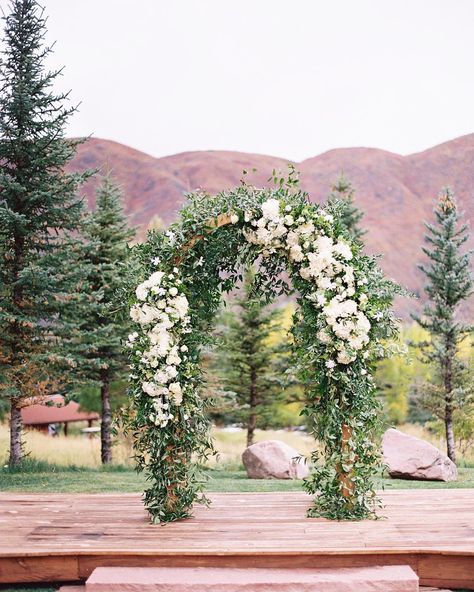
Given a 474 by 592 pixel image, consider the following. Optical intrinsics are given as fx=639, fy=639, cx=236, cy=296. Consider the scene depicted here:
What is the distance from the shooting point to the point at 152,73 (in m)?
53.3

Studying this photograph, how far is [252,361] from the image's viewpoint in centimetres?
1596

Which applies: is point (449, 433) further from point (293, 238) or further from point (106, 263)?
point (293, 238)

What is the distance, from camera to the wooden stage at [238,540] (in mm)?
4832

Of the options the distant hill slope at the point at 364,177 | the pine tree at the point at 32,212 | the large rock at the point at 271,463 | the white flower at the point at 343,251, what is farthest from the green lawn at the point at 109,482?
the distant hill slope at the point at 364,177

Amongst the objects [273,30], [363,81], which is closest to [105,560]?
[273,30]

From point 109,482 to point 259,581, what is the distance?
6.00 meters

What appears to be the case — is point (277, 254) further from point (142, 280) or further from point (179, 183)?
point (179, 183)

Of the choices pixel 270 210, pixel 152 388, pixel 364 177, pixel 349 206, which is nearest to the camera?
pixel 152 388

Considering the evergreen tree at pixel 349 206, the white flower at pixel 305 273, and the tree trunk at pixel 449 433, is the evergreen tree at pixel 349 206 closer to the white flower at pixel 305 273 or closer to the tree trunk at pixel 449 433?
the tree trunk at pixel 449 433

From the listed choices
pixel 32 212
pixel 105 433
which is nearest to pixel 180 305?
pixel 32 212

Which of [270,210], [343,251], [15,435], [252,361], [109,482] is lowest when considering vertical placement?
[109,482]

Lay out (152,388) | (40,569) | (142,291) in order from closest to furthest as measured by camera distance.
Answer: (40,569) → (152,388) → (142,291)

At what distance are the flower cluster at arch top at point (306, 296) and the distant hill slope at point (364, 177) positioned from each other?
4525cm

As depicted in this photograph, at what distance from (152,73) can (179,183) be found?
1349 cm
